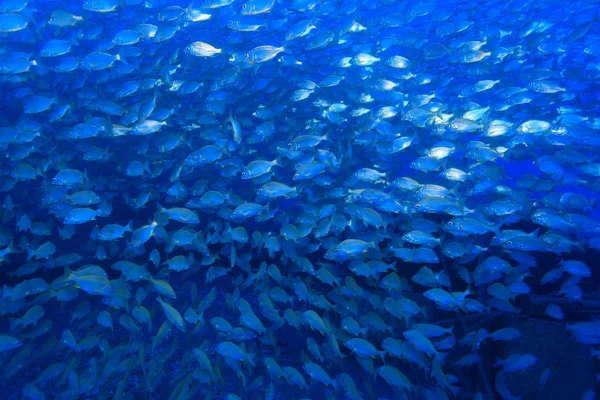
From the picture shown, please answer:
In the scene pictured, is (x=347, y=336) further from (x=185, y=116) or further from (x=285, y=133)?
(x=185, y=116)

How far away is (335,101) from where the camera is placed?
805cm

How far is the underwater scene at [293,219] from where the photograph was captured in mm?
5414

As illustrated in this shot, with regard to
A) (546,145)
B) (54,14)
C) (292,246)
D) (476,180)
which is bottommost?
(292,246)

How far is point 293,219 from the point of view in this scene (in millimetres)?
7141

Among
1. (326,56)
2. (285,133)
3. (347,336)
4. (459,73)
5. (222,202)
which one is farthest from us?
(459,73)

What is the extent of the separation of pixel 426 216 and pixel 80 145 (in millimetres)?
7036

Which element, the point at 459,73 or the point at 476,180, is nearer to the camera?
the point at 476,180

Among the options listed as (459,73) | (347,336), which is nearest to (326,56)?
(459,73)

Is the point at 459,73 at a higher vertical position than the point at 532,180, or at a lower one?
higher

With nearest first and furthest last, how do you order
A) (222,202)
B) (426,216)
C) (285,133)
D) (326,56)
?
(222,202) → (426,216) → (285,133) → (326,56)

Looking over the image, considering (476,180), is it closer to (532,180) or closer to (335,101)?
(532,180)

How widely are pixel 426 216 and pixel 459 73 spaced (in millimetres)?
4896

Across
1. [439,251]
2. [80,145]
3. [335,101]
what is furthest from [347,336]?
[80,145]

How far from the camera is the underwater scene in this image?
541 centimetres
